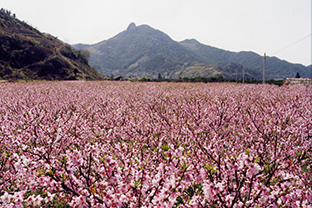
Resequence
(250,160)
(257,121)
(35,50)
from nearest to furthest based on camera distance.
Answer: (250,160) < (257,121) < (35,50)

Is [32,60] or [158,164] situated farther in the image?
[32,60]

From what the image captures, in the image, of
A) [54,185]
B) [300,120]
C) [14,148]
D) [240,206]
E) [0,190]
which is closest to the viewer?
[240,206]

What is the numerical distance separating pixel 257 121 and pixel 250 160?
4.07 m

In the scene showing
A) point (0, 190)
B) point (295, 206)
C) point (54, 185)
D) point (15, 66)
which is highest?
point (15, 66)

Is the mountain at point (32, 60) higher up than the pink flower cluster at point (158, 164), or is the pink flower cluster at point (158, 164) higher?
the mountain at point (32, 60)

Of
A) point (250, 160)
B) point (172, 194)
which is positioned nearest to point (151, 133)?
point (172, 194)

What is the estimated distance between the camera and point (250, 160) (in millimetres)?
1960

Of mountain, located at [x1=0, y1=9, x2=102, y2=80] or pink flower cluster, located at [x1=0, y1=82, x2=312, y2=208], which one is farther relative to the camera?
mountain, located at [x1=0, y1=9, x2=102, y2=80]

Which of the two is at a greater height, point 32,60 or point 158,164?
point 32,60

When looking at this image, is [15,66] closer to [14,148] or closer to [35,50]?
[35,50]

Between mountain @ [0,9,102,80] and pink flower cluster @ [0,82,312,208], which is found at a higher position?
mountain @ [0,9,102,80]

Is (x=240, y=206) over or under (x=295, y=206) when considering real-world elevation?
over

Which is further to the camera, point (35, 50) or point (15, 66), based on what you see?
point (35, 50)

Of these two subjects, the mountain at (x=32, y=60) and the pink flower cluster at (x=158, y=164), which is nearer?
the pink flower cluster at (x=158, y=164)
